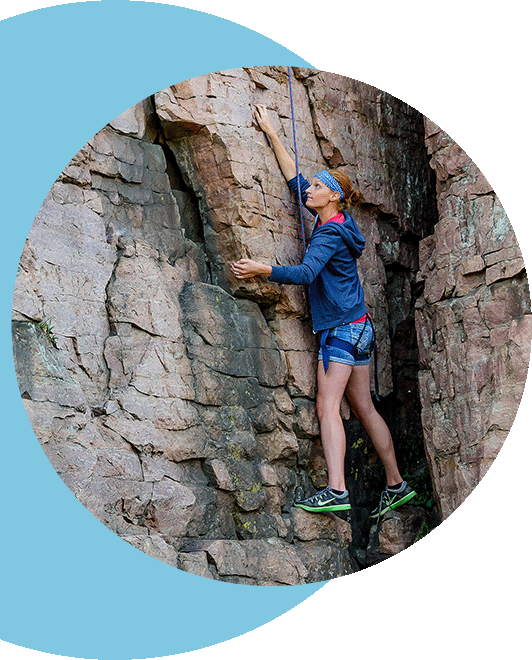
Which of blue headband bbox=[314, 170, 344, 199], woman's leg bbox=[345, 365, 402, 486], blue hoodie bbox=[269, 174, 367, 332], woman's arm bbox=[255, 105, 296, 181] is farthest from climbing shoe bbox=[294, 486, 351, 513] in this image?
woman's arm bbox=[255, 105, 296, 181]

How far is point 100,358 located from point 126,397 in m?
0.23

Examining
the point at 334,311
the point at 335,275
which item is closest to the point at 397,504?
the point at 334,311

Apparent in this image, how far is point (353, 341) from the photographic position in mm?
4402

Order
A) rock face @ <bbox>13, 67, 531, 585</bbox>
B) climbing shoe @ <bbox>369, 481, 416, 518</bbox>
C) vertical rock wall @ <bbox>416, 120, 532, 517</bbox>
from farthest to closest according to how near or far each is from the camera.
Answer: climbing shoe @ <bbox>369, 481, 416, 518</bbox> → vertical rock wall @ <bbox>416, 120, 532, 517</bbox> → rock face @ <bbox>13, 67, 531, 585</bbox>

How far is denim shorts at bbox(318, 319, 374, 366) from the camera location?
14.4ft

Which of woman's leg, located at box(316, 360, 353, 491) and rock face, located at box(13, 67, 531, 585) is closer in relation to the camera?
rock face, located at box(13, 67, 531, 585)

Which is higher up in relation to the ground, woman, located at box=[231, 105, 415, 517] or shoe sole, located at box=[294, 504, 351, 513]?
woman, located at box=[231, 105, 415, 517]

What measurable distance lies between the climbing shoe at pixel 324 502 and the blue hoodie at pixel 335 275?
90 centimetres

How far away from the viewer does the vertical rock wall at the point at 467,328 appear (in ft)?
14.0

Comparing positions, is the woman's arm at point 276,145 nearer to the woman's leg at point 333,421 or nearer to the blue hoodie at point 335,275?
the blue hoodie at point 335,275

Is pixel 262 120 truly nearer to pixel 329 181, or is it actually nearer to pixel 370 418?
pixel 329 181

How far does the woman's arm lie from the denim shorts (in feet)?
2.97

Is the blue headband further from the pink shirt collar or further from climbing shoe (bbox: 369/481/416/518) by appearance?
climbing shoe (bbox: 369/481/416/518)

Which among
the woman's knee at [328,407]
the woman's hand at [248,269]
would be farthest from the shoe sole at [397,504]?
the woman's hand at [248,269]
